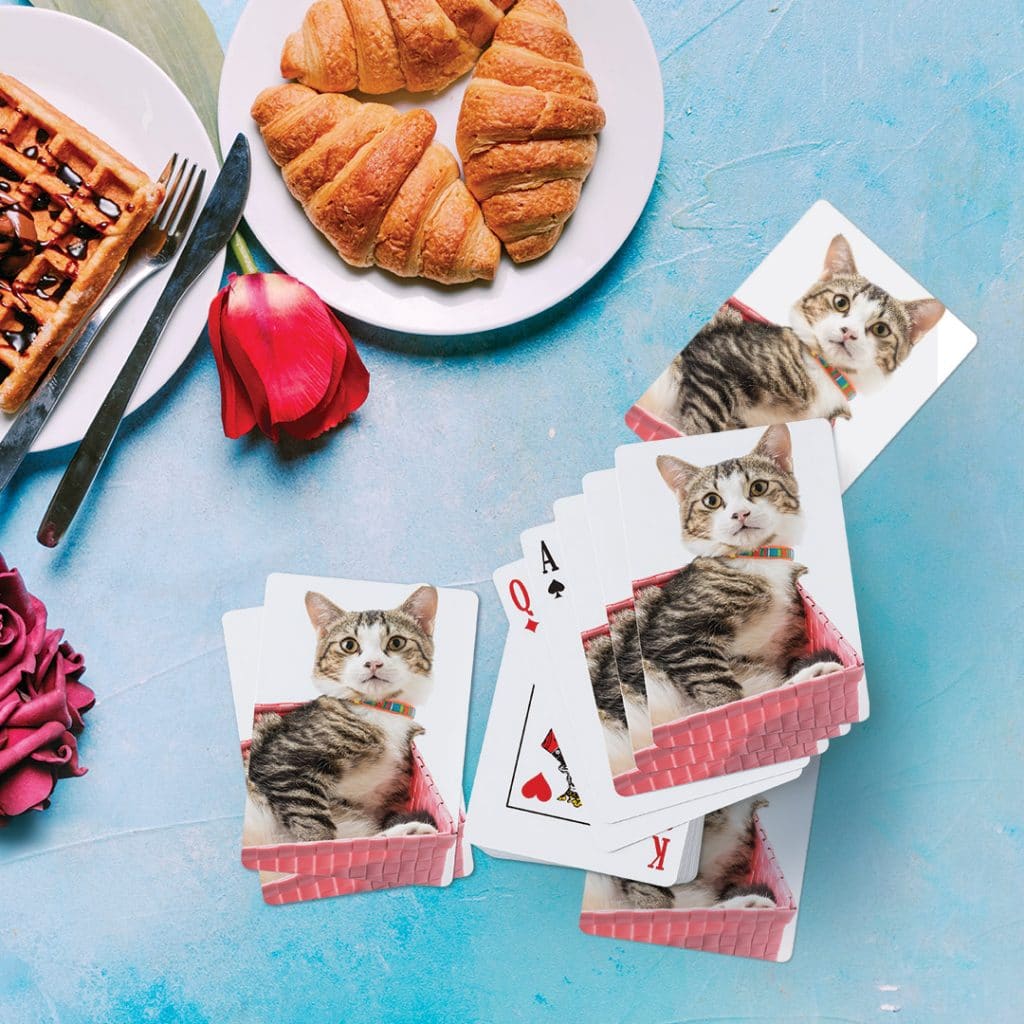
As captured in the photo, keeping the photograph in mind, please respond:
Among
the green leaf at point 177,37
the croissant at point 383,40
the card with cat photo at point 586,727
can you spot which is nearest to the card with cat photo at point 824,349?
the card with cat photo at point 586,727

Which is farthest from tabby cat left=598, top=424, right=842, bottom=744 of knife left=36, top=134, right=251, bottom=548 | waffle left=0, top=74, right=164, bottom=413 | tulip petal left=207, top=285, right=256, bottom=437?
waffle left=0, top=74, right=164, bottom=413

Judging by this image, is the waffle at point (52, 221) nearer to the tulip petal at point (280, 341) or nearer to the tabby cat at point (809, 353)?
the tulip petal at point (280, 341)

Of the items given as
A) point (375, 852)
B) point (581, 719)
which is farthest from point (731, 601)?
point (375, 852)

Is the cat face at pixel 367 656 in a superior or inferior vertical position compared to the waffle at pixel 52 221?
inferior

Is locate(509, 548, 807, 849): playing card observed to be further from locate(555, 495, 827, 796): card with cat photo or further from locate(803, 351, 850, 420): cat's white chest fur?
locate(803, 351, 850, 420): cat's white chest fur

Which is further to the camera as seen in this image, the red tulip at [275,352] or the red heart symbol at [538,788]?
the red heart symbol at [538,788]

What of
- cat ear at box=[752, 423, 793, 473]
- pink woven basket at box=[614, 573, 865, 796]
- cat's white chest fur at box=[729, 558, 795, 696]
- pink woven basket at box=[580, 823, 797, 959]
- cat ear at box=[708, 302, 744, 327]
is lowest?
pink woven basket at box=[580, 823, 797, 959]
